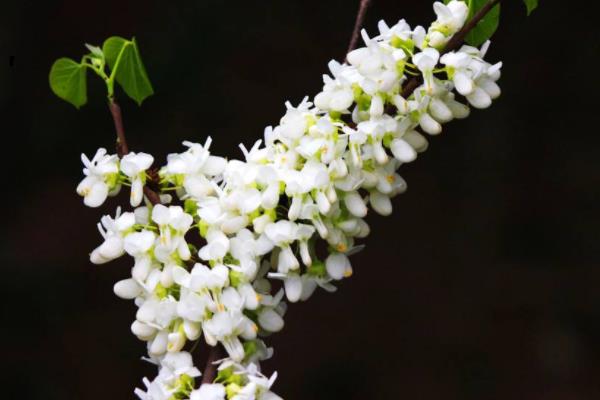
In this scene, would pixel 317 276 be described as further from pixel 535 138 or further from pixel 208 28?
pixel 535 138

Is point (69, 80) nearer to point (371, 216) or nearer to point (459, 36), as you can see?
point (459, 36)

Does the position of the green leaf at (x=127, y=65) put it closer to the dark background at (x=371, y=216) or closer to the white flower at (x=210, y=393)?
the white flower at (x=210, y=393)

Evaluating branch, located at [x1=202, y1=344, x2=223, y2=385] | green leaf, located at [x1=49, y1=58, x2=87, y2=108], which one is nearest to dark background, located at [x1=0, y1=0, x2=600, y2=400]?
green leaf, located at [x1=49, y1=58, x2=87, y2=108]

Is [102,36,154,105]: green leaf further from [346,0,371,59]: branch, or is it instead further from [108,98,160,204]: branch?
[346,0,371,59]: branch

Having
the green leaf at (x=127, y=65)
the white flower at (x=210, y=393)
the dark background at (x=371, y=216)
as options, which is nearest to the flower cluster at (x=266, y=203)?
the white flower at (x=210, y=393)

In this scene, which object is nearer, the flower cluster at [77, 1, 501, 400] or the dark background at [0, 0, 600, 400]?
the flower cluster at [77, 1, 501, 400]

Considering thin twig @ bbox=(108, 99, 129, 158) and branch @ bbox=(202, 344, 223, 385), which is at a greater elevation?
thin twig @ bbox=(108, 99, 129, 158)

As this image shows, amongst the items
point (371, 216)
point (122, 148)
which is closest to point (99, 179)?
point (122, 148)

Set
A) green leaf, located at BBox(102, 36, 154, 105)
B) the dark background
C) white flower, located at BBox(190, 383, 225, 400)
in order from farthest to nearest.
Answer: the dark background < green leaf, located at BBox(102, 36, 154, 105) < white flower, located at BBox(190, 383, 225, 400)
